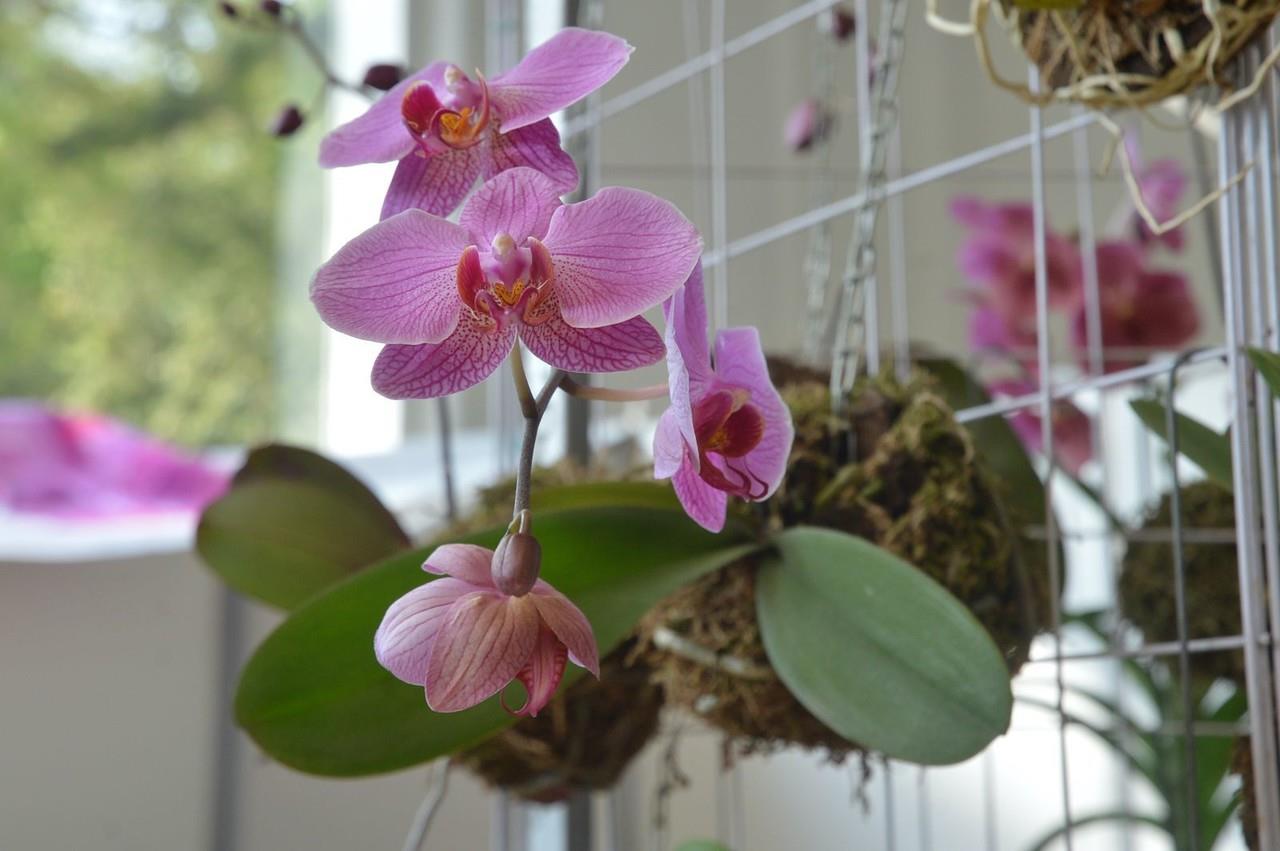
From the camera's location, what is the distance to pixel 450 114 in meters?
0.37

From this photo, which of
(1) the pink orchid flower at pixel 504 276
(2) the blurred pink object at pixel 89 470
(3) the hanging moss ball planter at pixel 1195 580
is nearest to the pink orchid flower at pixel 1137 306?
(3) the hanging moss ball planter at pixel 1195 580

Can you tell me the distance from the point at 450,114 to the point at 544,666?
6.6 inches

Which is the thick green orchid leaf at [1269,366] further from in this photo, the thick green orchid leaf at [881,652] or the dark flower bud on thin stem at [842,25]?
the dark flower bud on thin stem at [842,25]

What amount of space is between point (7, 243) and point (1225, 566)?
279cm

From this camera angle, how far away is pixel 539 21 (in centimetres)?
100

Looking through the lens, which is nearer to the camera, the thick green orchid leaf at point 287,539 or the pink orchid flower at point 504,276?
the pink orchid flower at point 504,276

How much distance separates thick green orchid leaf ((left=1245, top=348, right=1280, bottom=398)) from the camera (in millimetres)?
460

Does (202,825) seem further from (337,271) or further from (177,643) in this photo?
(337,271)

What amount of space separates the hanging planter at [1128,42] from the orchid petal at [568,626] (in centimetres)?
37

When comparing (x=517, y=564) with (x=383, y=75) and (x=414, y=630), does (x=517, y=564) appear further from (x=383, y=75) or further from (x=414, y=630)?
(x=383, y=75)

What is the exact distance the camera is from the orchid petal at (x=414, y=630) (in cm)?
31

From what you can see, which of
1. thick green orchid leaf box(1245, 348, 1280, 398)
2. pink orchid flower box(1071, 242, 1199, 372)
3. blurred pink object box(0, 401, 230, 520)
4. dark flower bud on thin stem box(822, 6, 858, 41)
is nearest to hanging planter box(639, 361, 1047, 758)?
thick green orchid leaf box(1245, 348, 1280, 398)

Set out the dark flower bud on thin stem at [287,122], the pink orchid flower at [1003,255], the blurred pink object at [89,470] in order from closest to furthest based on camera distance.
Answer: the dark flower bud on thin stem at [287,122] → the pink orchid flower at [1003,255] → the blurred pink object at [89,470]

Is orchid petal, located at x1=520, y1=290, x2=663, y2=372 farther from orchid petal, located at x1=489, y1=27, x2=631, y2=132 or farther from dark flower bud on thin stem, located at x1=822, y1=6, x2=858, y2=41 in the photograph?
dark flower bud on thin stem, located at x1=822, y1=6, x2=858, y2=41
